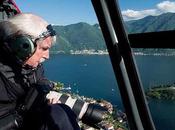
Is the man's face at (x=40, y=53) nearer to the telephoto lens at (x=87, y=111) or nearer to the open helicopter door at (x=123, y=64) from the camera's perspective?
the telephoto lens at (x=87, y=111)

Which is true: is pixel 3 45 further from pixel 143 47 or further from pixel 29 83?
pixel 143 47

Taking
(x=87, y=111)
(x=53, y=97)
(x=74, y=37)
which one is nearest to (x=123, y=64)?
(x=87, y=111)

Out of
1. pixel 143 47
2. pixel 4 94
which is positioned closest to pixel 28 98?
pixel 4 94

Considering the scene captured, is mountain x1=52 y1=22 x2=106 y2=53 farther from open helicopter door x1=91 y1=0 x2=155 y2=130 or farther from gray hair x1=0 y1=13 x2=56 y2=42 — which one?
open helicopter door x1=91 y1=0 x2=155 y2=130

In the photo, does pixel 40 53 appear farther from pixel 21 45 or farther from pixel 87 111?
pixel 87 111

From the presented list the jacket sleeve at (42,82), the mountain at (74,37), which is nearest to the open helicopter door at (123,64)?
the jacket sleeve at (42,82)

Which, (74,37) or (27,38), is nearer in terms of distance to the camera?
(27,38)
